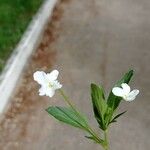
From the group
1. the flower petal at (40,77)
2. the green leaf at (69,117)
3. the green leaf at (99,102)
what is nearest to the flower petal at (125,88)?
the green leaf at (99,102)

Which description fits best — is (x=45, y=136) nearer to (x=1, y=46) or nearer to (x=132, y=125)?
(x=132, y=125)

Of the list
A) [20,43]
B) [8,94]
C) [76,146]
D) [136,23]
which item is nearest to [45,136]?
[76,146]

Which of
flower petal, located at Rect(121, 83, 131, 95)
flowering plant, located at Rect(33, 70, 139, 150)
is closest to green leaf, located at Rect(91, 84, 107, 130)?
flowering plant, located at Rect(33, 70, 139, 150)

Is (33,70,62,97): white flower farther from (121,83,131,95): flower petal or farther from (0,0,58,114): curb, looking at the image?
(0,0,58,114): curb

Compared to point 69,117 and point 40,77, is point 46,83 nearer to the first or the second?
point 40,77

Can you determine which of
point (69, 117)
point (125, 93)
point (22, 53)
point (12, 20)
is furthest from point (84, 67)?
point (125, 93)

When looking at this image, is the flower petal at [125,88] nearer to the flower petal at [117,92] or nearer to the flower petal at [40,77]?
the flower petal at [117,92]
